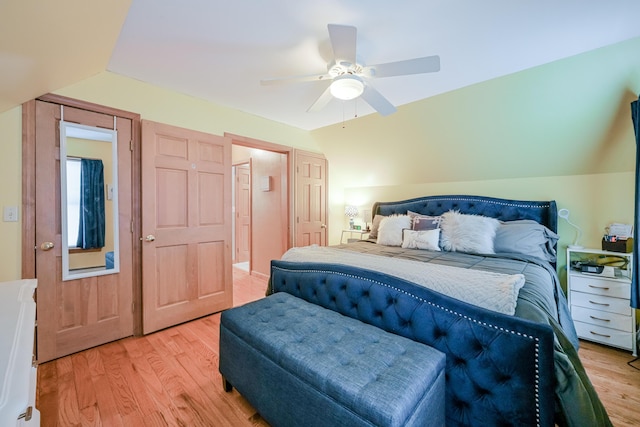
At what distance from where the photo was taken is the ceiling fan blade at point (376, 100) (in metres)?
2.05

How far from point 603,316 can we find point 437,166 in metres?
2.19

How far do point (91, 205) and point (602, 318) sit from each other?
4.71 meters

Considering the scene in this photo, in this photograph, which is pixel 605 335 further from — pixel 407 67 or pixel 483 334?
pixel 407 67

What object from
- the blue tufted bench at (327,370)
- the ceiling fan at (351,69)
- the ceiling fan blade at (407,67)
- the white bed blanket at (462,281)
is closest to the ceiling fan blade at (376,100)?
the ceiling fan at (351,69)

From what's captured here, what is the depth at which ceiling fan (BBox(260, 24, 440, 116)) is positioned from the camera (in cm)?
157

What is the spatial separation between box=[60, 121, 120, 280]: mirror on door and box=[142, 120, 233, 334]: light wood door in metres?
0.26

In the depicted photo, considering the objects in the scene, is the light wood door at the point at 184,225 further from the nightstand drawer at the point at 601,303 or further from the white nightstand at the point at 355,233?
the nightstand drawer at the point at 601,303

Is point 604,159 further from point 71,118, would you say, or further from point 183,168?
point 71,118

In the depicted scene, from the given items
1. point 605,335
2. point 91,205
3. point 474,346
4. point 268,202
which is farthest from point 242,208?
point 605,335

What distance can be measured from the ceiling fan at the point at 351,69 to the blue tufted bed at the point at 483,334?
1.32 meters

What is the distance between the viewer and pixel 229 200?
321 cm

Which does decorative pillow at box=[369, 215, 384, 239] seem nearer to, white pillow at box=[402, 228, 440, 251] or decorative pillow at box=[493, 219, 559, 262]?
white pillow at box=[402, 228, 440, 251]

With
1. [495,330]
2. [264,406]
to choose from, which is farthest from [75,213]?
[495,330]

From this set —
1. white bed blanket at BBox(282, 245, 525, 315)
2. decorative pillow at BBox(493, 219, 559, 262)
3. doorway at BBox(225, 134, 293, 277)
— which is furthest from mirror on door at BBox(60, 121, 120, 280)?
decorative pillow at BBox(493, 219, 559, 262)
